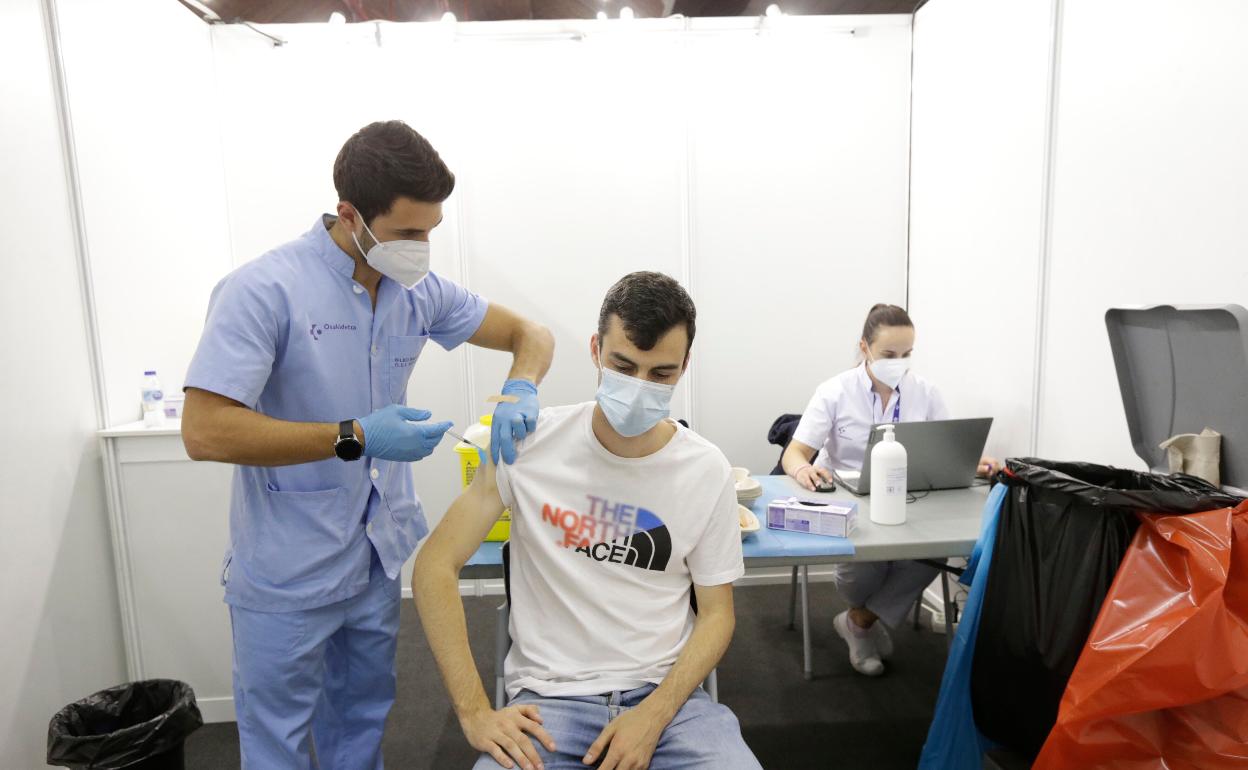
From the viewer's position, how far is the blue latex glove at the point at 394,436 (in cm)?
132

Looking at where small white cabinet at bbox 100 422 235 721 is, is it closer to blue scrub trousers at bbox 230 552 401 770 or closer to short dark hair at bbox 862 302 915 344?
blue scrub trousers at bbox 230 552 401 770

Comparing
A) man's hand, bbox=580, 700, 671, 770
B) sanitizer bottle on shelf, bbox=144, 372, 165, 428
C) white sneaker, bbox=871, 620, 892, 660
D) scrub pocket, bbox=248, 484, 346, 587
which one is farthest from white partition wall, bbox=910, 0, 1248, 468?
sanitizer bottle on shelf, bbox=144, 372, 165, 428

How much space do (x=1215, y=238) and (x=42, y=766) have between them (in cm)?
347

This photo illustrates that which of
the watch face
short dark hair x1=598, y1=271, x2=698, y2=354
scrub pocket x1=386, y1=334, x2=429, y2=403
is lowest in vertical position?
the watch face

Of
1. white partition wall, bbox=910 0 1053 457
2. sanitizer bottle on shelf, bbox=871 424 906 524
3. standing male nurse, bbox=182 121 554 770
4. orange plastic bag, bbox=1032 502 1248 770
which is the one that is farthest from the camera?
white partition wall, bbox=910 0 1053 457

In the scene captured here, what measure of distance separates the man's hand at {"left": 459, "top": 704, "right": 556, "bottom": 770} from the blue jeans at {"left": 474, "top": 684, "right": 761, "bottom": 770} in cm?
2

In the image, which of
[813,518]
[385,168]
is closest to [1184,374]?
[813,518]

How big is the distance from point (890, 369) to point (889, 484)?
0.72m

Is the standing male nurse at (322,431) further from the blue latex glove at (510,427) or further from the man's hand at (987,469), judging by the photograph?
the man's hand at (987,469)

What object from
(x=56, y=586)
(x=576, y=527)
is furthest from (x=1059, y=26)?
(x=56, y=586)

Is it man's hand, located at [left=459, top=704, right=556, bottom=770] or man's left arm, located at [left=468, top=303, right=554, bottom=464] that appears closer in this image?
man's hand, located at [left=459, top=704, right=556, bottom=770]

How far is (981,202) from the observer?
271 centimetres

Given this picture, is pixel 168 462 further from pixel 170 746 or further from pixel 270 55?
pixel 270 55

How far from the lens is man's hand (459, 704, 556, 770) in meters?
1.17
